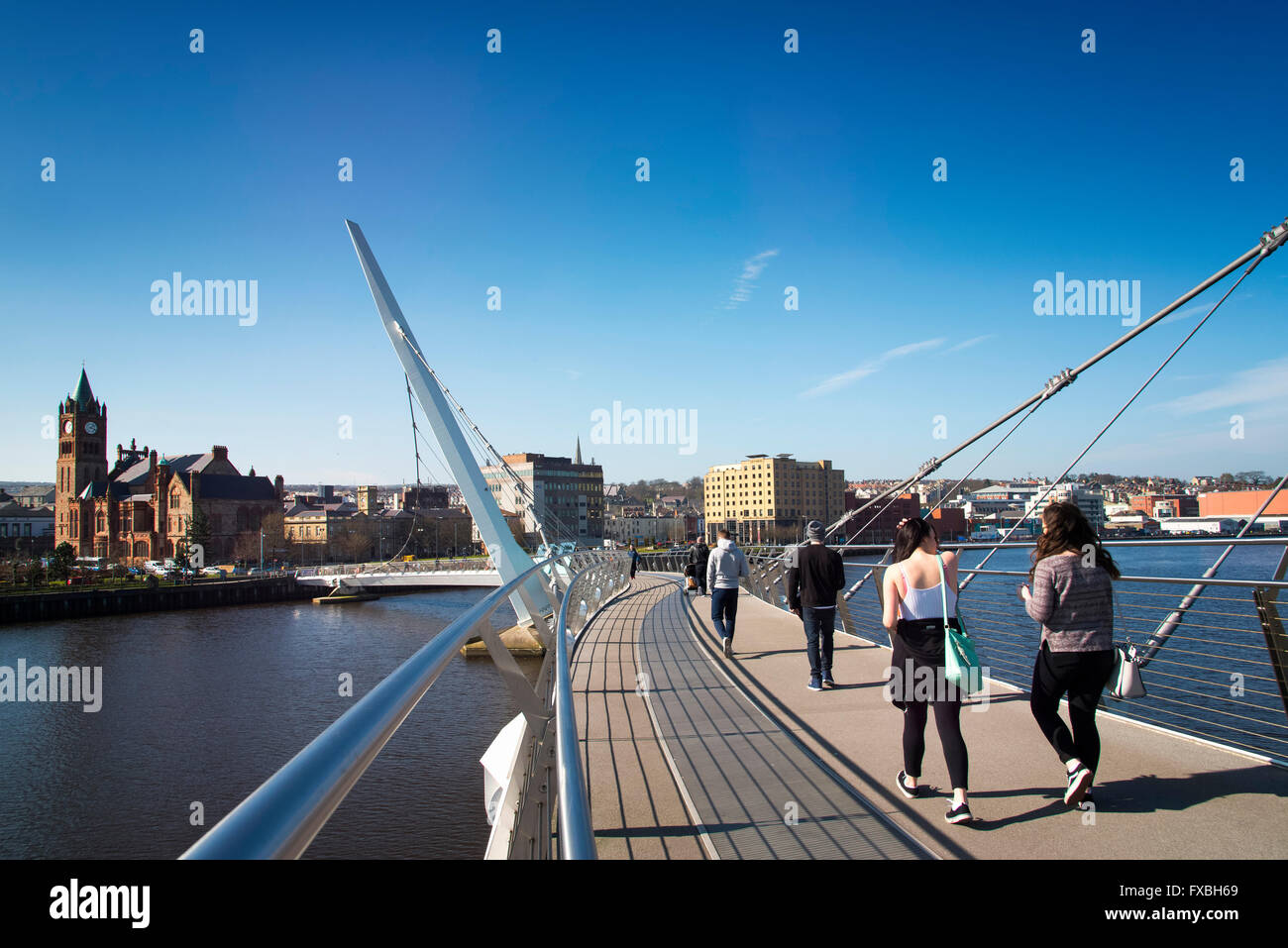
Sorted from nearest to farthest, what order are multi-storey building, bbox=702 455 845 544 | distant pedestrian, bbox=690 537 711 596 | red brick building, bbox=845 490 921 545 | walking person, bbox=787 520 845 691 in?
1. walking person, bbox=787 520 845 691
2. distant pedestrian, bbox=690 537 711 596
3. red brick building, bbox=845 490 921 545
4. multi-storey building, bbox=702 455 845 544

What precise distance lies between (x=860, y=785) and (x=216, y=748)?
1714 centimetres

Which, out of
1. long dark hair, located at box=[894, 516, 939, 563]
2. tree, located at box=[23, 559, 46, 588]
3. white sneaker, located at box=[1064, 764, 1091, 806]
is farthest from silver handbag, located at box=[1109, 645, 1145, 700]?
tree, located at box=[23, 559, 46, 588]

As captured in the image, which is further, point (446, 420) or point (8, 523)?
point (8, 523)

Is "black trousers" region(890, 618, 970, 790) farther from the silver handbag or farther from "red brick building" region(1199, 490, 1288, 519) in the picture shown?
"red brick building" region(1199, 490, 1288, 519)

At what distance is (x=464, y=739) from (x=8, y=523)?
111 meters

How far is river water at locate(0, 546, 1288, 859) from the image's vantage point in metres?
10.2

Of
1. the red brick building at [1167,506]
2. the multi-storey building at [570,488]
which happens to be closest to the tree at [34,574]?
the multi-storey building at [570,488]

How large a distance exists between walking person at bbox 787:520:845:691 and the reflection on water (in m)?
5.83

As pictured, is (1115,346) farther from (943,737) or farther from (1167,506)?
(1167,506)

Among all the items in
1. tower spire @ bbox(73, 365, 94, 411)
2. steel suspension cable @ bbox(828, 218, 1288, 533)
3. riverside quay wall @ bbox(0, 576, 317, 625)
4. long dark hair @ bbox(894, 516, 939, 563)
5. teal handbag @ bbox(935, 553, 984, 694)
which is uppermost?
tower spire @ bbox(73, 365, 94, 411)

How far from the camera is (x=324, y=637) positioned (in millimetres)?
34375

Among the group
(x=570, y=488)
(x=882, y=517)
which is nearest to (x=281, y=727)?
(x=882, y=517)

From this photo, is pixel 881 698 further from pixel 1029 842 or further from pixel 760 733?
pixel 1029 842
